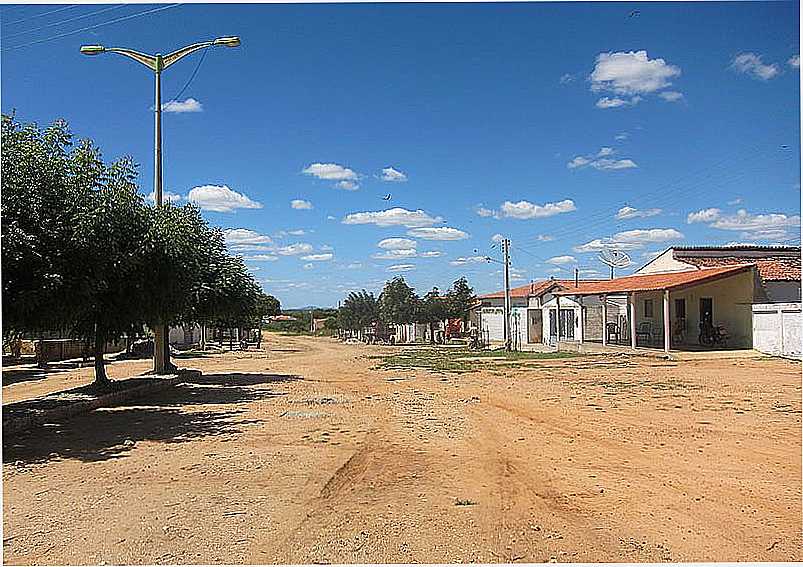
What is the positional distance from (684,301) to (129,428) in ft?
95.6

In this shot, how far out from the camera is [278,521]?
22.0 ft

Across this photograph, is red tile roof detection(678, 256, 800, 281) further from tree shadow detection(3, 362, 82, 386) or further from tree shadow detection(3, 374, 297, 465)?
tree shadow detection(3, 362, 82, 386)

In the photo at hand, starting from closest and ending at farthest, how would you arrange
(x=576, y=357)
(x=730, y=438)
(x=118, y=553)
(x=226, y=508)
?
(x=118, y=553), (x=226, y=508), (x=730, y=438), (x=576, y=357)

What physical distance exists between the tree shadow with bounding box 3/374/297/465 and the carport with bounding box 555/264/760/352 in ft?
64.2

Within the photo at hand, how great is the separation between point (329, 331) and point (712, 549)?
237 feet

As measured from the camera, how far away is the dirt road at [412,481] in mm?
6023

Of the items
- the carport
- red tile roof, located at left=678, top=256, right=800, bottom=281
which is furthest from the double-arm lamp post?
red tile roof, located at left=678, top=256, right=800, bottom=281

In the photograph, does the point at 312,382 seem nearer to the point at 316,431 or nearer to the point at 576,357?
the point at 316,431

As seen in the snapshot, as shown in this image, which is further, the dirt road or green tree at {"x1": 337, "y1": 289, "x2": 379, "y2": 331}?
green tree at {"x1": 337, "y1": 289, "x2": 379, "y2": 331}

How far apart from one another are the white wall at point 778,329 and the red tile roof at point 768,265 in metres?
2.98

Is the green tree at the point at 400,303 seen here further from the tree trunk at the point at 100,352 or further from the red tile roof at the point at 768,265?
the tree trunk at the point at 100,352

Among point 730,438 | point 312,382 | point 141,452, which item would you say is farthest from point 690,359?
point 141,452

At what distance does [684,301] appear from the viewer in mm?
36031

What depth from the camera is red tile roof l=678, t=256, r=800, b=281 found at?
32438 mm
